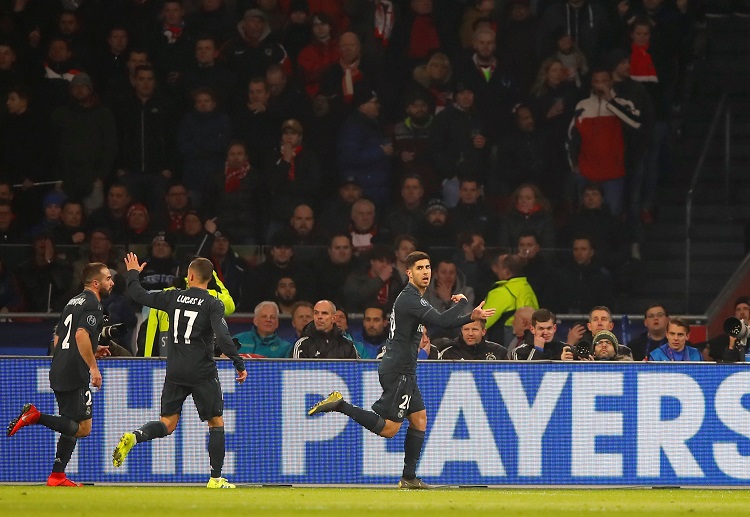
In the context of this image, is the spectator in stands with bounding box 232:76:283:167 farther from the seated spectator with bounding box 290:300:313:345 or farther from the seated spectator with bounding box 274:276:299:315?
the seated spectator with bounding box 290:300:313:345

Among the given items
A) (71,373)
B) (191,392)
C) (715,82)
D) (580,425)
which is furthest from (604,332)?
(715,82)

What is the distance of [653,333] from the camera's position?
1436cm

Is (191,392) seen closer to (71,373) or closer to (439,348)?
(71,373)

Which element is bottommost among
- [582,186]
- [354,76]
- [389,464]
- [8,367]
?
[389,464]

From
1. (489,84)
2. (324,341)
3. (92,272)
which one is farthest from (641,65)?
(92,272)

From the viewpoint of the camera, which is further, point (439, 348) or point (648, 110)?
point (648, 110)

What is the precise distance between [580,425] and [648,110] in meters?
6.32

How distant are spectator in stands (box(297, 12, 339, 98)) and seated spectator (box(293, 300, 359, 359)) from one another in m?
5.73

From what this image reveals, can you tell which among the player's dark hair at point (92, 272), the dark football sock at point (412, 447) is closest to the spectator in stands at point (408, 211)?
the dark football sock at point (412, 447)

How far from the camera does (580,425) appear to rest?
12.8m

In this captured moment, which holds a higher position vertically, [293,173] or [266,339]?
[293,173]

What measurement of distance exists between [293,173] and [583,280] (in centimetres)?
363

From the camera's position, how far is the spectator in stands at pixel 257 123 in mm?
17953

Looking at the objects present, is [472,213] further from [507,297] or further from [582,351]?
[582,351]
